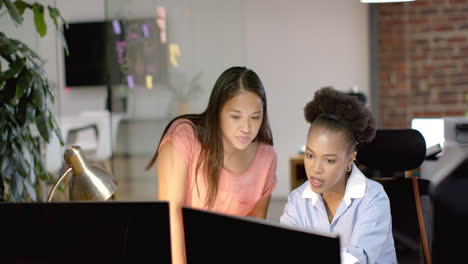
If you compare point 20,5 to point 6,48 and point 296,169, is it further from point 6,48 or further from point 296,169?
point 296,169

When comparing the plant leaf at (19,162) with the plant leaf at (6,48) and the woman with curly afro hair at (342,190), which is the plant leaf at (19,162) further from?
the woman with curly afro hair at (342,190)

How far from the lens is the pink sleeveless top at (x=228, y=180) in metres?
2.11

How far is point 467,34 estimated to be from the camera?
5520 mm

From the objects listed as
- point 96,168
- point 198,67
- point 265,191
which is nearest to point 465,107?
point 198,67

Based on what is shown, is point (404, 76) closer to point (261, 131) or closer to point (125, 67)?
point (125, 67)

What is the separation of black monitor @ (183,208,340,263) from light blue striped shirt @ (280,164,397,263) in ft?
2.17

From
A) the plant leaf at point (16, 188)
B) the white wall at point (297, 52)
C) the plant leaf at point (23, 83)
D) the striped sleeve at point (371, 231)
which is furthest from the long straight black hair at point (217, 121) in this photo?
the white wall at point (297, 52)

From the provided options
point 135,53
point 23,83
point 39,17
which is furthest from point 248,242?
point 135,53

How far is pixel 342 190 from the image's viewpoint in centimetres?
186

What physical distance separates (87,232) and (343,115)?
101cm

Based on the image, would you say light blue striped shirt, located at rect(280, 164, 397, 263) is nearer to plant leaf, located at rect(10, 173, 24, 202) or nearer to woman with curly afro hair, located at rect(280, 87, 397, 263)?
woman with curly afro hair, located at rect(280, 87, 397, 263)

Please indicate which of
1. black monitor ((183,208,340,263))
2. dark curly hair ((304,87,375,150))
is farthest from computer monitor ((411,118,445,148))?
black monitor ((183,208,340,263))

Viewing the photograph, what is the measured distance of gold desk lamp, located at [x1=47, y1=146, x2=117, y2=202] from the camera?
1563 millimetres

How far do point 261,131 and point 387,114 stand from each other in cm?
383
